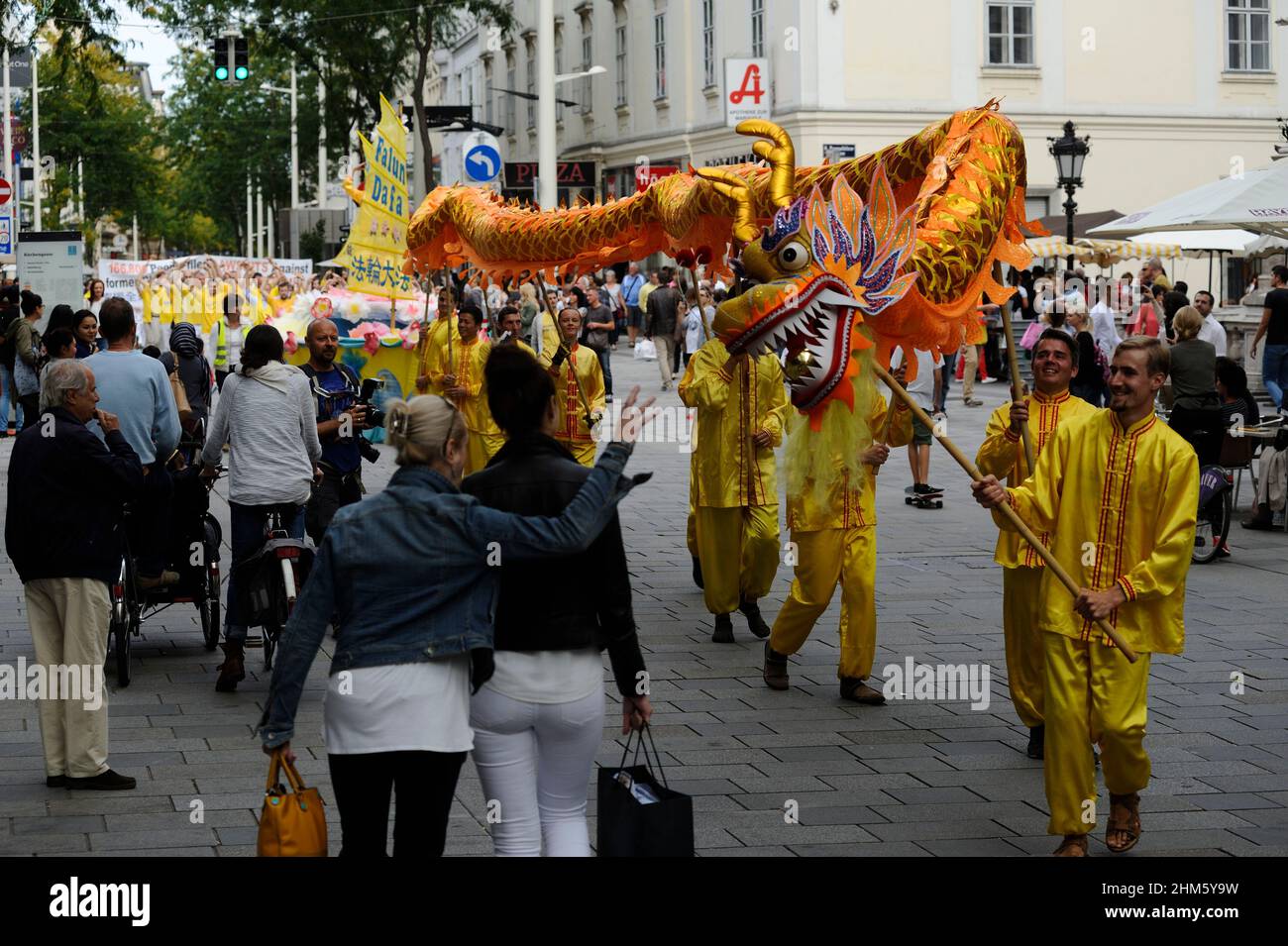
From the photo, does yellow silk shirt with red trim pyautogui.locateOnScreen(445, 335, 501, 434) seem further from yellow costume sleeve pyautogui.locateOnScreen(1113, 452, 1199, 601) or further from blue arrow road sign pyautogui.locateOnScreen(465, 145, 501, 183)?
yellow costume sleeve pyautogui.locateOnScreen(1113, 452, 1199, 601)

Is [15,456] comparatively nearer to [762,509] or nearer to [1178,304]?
[762,509]

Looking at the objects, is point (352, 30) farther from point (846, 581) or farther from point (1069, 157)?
point (846, 581)

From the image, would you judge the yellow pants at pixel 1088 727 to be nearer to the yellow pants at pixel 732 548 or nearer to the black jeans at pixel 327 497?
the yellow pants at pixel 732 548

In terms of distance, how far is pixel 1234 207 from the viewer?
15.8m

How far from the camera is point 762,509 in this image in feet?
32.1

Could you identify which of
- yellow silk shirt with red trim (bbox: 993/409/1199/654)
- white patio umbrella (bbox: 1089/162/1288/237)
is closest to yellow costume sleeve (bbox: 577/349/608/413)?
yellow silk shirt with red trim (bbox: 993/409/1199/654)

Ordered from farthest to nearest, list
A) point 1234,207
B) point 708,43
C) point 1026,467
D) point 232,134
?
point 232,134 → point 708,43 → point 1234,207 → point 1026,467

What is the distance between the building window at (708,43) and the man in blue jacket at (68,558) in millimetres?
33391

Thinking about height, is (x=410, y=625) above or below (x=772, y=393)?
below

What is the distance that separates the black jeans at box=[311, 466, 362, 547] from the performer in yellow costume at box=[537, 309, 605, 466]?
5.58 ft

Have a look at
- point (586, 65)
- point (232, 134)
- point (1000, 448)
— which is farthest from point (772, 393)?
point (232, 134)

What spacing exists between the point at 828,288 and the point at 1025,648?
1.77 m

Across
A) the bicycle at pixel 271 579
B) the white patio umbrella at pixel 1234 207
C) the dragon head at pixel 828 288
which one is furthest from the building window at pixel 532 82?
the dragon head at pixel 828 288

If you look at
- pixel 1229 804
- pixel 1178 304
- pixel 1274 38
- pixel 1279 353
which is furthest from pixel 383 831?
pixel 1274 38
